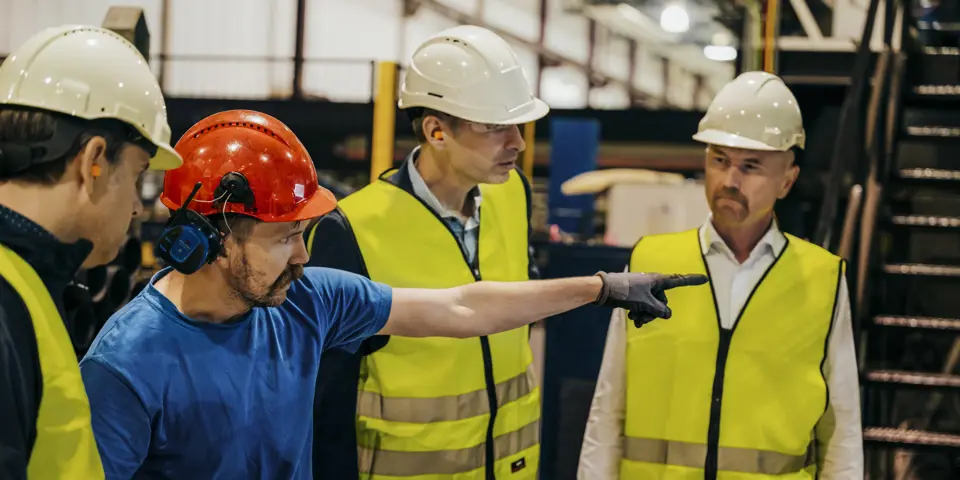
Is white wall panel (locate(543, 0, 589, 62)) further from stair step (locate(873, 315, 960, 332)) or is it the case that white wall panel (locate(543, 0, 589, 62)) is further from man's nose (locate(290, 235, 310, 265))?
man's nose (locate(290, 235, 310, 265))

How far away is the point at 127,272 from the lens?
4.57 meters

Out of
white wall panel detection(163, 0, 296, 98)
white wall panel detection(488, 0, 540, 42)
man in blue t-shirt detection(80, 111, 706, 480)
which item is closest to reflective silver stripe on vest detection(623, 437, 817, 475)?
man in blue t-shirt detection(80, 111, 706, 480)

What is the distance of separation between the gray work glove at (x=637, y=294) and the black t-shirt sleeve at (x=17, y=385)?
1270 millimetres

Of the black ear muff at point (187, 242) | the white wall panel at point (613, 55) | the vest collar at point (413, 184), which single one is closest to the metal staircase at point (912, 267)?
the vest collar at point (413, 184)

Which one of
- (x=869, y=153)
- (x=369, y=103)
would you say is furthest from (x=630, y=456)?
(x=369, y=103)

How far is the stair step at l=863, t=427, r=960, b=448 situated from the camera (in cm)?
409

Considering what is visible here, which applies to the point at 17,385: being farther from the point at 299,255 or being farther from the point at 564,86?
the point at 564,86

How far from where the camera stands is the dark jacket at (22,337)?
1310 millimetres

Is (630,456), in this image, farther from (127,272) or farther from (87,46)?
(127,272)

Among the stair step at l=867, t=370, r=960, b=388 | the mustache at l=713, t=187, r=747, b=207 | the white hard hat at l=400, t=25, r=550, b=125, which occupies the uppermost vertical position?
the white hard hat at l=400, t=25, r=550, b=125

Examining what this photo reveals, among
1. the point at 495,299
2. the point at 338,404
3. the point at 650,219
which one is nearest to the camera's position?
the point at 495,299

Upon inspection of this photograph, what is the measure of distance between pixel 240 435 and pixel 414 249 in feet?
3.18

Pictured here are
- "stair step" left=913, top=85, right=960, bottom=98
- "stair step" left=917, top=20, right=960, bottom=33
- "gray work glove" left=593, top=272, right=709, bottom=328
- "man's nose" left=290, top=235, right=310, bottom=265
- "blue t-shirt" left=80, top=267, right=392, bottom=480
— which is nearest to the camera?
"blue t-shirt" left=80, top=267, right=392, bottom=480

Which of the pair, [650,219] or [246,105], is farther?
[246,105]
